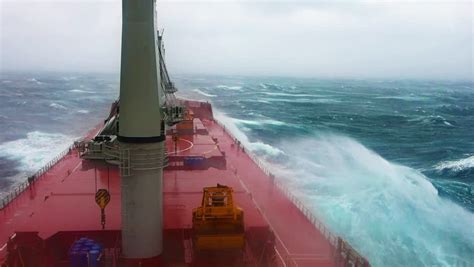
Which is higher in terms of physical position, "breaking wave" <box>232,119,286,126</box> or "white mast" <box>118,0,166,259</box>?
"white mast" <box>118,0,166,259</box>

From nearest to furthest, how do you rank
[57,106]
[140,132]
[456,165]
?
[140,132]
[456,165]
[57,106]

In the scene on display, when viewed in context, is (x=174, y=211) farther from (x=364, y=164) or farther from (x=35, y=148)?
(x=35, y=148)

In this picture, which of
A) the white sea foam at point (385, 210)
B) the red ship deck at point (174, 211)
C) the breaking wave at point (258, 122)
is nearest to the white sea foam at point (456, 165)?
the white sea foam at point (385, 210)

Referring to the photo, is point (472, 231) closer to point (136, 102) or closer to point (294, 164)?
point (294, 164)

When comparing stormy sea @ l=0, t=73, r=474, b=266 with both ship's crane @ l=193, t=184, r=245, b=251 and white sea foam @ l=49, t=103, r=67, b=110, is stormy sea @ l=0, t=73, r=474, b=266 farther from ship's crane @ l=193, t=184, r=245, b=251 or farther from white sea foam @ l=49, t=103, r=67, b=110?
ship's crane @ l=193, t=184, r=245, b=251

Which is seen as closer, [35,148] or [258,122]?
[35,148]

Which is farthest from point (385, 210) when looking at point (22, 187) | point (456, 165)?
point (22, 187)

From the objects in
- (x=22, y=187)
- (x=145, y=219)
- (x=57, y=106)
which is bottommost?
(x=22, y=187)

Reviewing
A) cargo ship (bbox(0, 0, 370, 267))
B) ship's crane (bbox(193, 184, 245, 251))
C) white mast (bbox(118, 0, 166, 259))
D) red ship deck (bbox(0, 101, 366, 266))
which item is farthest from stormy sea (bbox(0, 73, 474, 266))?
white mast (bbox(118, 0, 166, 259))
